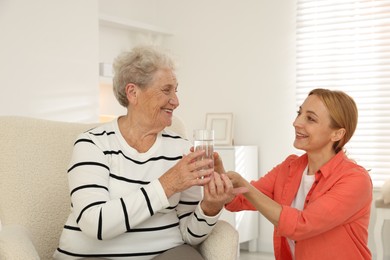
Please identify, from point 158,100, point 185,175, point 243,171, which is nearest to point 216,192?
point 185,175

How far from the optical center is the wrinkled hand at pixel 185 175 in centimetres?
184

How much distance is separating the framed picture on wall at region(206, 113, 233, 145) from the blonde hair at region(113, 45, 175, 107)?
10.2 ft

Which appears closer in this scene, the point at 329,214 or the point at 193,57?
the point at 329,214

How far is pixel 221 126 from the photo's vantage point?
5336mm

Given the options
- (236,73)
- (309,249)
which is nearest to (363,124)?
(236,73)

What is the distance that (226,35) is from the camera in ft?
17.9

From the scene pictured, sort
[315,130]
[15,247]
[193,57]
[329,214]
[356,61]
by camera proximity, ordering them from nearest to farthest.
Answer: [15,247], [329,214], [315,130], [356,61], [193,57]

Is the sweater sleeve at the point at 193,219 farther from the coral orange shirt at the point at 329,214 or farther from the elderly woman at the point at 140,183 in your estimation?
the coral orange shirt at the point at 329,214

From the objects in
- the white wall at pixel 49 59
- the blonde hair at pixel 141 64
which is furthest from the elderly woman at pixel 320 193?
the white wall at pixel 49 59

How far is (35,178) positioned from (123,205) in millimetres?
515

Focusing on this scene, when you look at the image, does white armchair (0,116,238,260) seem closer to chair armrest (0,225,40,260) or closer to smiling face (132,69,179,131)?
chair armrest (0,225,40,260)

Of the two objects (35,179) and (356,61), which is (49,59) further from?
(356,61)

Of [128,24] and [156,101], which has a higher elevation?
[128,24]

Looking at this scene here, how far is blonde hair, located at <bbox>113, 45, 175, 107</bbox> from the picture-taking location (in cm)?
214
